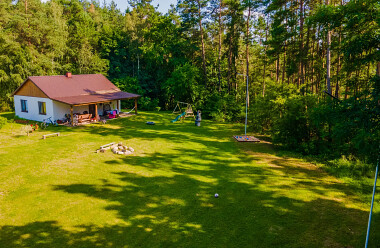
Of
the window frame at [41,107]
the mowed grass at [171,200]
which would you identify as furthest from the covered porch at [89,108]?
the mowed grass at [171,200]

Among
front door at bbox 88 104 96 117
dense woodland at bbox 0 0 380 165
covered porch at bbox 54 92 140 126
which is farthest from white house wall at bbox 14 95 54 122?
dense woodland at bbox 0 0 380 165

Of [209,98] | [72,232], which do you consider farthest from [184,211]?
[209,98]

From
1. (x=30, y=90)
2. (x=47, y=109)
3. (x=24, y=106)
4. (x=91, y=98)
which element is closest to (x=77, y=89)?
(x=91, y=98)

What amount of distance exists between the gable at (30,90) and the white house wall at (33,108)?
33 centimetres

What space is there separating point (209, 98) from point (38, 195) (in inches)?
958

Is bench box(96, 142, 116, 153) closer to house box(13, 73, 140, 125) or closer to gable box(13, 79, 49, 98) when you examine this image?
house box(13, 73, 140, 125)

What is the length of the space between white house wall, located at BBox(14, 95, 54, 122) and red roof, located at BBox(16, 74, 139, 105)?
1.09 metres

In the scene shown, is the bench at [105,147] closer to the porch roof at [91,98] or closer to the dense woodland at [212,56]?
the porch roof at [91,98]

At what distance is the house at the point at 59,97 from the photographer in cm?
2442

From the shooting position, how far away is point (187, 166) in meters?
14.8

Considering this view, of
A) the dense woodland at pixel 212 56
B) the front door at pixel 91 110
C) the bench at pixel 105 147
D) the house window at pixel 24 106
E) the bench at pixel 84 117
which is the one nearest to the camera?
the bench at pixel 105 147

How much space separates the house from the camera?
24.4 m

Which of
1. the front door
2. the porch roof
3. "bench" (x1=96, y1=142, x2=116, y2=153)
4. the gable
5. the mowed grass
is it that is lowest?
the mowed grass

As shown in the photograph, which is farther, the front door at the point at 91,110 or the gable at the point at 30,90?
the front door at the point at 91,110
